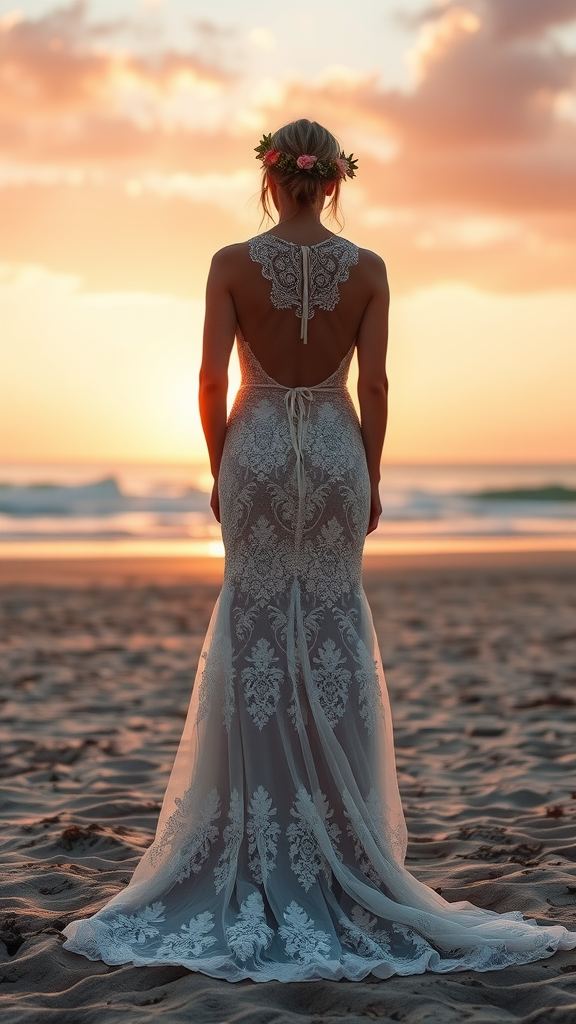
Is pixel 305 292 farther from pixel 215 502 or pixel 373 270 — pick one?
pixel 215 502

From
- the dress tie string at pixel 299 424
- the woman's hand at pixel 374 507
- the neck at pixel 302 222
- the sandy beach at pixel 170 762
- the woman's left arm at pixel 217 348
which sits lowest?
the sandy beach at pixel 170 762

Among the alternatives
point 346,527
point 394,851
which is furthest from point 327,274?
point 394,851

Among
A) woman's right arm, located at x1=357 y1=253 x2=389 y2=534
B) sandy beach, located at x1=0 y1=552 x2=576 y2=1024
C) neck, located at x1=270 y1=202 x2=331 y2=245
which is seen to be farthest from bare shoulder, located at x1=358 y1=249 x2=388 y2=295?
sandy beach, located at x1=0 y1=552 x2=576 y2=1024

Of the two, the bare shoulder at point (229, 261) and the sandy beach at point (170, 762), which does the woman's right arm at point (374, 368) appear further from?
the sandy beach at point (170, 762)

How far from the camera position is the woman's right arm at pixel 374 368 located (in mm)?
3844

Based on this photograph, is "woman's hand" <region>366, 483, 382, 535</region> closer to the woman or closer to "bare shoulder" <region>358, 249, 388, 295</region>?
the woman

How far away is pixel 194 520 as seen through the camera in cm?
2738

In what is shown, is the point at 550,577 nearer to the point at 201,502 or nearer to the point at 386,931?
the point at 386,931

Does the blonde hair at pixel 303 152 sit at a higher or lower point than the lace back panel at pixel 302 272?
higher

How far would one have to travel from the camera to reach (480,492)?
42906 millimetres

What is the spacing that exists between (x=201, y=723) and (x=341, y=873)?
0.68m
